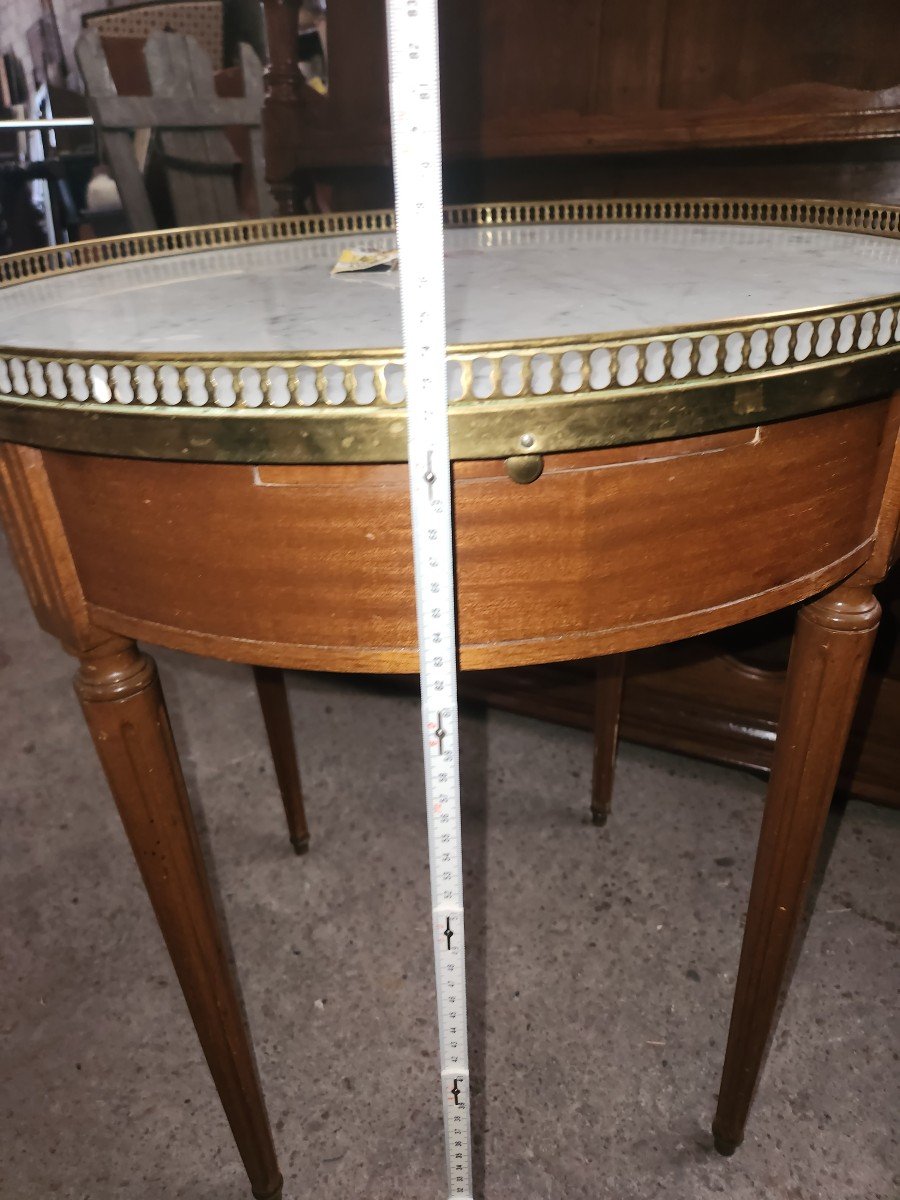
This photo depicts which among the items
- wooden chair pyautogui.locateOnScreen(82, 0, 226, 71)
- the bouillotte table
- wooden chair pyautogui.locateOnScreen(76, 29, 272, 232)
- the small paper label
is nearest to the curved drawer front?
the bouillotte table

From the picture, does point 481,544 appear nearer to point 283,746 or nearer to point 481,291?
point 481,291

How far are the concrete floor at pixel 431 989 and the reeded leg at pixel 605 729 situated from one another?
0.05 meters

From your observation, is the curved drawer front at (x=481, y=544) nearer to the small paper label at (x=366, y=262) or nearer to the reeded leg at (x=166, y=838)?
the reeded leg at (x=166, y=838)

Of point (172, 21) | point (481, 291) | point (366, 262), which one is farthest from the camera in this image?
point (172, 21)

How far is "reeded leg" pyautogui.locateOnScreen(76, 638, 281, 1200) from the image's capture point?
1.81ft

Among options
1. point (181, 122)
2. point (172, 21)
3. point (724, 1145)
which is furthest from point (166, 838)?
point (172, 21)

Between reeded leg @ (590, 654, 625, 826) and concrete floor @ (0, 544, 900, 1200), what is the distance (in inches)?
1.8

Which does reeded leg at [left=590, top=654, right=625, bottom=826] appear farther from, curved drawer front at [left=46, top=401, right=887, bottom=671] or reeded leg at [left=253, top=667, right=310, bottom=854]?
curved drawer front at [left=46, top=401, right=887, bottom=671]

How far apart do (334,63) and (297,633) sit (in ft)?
4.21

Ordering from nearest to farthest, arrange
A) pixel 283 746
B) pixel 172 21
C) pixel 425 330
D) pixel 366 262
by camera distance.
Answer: pixel 425 330 < pixel 366 262 < pixel 283 746 < pixel 172 21

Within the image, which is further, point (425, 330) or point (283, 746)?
point (283, 746)

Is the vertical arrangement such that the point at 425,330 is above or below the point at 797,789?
above

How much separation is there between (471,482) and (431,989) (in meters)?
0.75

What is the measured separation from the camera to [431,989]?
38.6 inches
